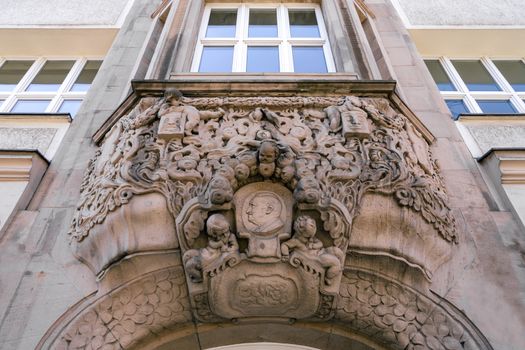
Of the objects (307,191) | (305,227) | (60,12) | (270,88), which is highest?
(60,12)

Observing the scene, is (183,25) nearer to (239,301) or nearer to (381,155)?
(381,155)

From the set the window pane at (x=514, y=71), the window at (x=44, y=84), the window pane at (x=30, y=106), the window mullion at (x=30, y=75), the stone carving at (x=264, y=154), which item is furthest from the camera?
the window pane at (x=514, y=71)

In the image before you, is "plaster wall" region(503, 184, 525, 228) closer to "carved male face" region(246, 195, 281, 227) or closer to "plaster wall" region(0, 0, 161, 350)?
"carved male face" region(246, 195, 281, 227)

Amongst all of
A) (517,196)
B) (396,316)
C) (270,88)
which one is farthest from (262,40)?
(396,316)

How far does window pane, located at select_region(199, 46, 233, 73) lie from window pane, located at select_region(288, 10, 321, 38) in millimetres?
1138

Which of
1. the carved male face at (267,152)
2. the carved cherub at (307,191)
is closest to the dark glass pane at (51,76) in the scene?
the carved male face at (267,152)

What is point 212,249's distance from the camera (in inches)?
119

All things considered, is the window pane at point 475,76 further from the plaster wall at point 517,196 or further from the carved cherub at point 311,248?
the carved cherub at point 311,248

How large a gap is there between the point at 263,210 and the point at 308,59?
121 inches

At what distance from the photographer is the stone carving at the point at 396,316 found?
9.97 ft

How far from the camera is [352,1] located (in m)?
6.16

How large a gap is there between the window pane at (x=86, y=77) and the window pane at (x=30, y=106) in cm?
56

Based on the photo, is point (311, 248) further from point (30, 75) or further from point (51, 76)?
point (30, 75)

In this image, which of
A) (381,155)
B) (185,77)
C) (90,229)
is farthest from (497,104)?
(90,229)
